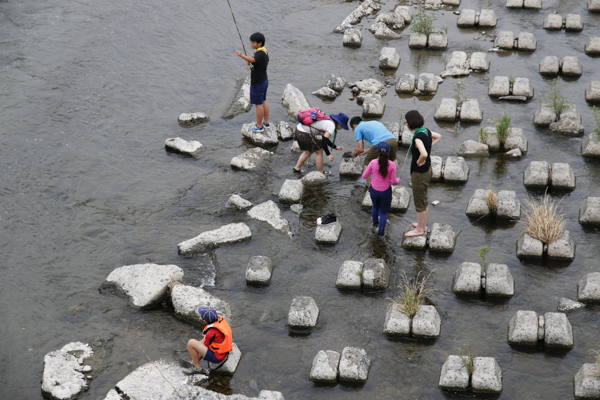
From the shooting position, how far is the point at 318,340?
673 centimetres

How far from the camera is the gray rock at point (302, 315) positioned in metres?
6.85

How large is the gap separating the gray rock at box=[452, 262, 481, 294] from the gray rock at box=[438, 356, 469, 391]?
1.30 m

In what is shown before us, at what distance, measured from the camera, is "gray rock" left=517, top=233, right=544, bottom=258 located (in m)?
7.64

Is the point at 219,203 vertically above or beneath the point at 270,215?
beneath

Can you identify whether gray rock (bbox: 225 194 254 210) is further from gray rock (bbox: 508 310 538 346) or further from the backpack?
gray rock (bbox: 508 310 538 346)

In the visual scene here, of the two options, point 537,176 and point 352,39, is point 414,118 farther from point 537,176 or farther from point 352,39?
point 352,39

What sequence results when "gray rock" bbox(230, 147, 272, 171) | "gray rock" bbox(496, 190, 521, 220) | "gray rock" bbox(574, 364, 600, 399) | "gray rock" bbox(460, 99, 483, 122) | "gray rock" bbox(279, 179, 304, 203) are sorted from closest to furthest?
1. "gray rock" bbox(574, 364, 600, 399)
2. "gray rock" bbox(496, 190, 521, 220)
3. "gray rock" bbox(279, 179, 304, 203)
4. "gray rock" bbox(230, 147, 272, 171)
5. "gray rock" bbox(460, 99, 483, 122)

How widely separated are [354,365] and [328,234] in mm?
2552

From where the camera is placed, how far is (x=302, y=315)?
6.85 m

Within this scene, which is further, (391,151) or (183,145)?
(183,145)

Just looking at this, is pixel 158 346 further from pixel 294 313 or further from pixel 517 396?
pixel 517 396

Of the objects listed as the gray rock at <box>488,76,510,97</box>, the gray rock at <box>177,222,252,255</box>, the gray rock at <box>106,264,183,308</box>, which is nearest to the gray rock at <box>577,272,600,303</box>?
the gray rock at <box>177,222,252,255</box>

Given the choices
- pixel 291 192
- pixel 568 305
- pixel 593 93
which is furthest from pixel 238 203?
pixel 593 93

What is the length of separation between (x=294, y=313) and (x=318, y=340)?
1.49 ft
